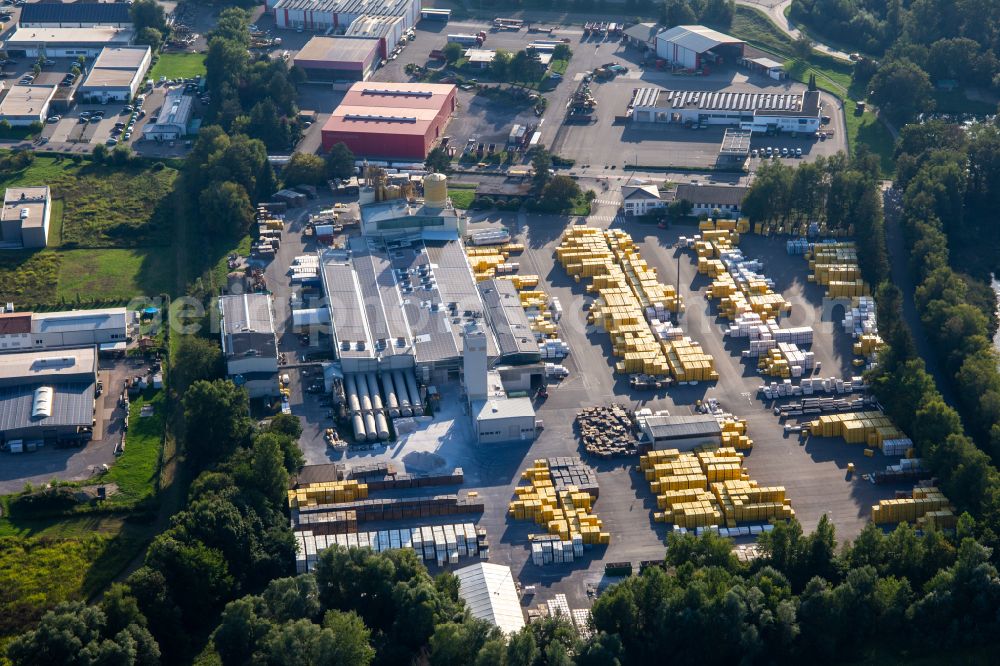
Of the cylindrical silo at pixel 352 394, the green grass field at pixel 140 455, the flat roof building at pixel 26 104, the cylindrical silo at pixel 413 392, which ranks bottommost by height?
the green grass field at pixel 140 455

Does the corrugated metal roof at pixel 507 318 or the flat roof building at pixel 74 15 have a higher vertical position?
the corrugated metal roof at pixel 507 318

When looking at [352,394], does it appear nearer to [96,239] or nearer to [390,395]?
[390,395]

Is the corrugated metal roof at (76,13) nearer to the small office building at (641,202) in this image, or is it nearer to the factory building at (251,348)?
the factory building at (251,348)

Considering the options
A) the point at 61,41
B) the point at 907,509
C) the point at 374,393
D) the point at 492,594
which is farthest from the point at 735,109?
the point at 61,41

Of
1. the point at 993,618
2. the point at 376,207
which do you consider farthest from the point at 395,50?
the point at 993,618

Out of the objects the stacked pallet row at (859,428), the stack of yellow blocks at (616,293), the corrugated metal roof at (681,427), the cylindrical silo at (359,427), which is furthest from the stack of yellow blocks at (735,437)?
the cylindrical silo at (359,427)

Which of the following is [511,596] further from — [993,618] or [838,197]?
[838,197]
